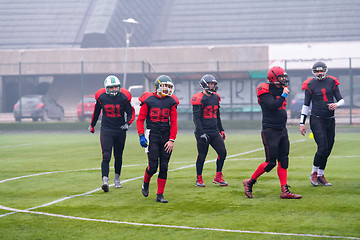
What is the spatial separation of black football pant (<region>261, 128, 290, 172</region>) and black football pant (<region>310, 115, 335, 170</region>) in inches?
54.1

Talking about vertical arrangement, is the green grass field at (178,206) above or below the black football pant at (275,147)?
below

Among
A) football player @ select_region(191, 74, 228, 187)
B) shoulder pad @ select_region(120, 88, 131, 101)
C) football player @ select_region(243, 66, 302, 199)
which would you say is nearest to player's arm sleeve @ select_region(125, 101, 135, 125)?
shoulder pad @ select_region(120, 88, 131, 101)

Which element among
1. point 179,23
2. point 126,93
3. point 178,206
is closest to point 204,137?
point 126,93

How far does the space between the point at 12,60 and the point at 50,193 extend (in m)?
37.1

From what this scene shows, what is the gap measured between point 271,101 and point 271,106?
8 cm

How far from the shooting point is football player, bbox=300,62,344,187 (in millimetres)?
10719

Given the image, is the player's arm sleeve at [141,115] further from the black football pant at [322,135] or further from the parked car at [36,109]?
the parked car at [36,109]

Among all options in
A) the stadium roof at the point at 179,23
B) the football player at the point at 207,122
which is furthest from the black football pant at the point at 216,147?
the stadium roof at the point at 179,23

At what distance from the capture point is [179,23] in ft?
186

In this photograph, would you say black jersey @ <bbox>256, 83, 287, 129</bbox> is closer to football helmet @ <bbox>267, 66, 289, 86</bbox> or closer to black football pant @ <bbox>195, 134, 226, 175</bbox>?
football helmet @ <bbox>267, 66, 289, 86</bbox>

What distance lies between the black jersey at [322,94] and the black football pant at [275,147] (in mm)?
1485

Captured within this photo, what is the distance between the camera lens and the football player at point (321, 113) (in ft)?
35.2

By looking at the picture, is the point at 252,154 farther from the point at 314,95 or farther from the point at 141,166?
the point at 314,95

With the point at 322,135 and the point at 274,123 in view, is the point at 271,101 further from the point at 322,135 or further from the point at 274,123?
the point at 322,135
